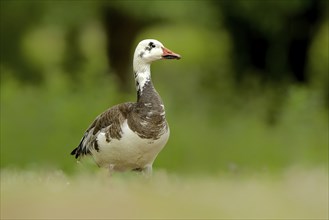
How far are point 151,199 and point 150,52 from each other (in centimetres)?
403

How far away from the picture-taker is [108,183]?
30.3ft

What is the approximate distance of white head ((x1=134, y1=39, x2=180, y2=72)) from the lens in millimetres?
12164

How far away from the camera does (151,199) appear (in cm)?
838

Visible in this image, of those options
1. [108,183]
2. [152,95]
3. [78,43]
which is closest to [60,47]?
[78,43]

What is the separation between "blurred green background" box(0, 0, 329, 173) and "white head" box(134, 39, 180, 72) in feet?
4.49

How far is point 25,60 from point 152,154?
18.2m

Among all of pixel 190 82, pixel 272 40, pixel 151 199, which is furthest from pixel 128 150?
pixel 272 40

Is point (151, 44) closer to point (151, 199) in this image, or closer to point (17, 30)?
point (151, 199)

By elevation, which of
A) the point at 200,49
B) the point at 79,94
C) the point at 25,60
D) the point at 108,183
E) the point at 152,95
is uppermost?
the point at 200,49

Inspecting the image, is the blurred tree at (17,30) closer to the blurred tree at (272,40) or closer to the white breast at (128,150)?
the blurred tree at (272,40)

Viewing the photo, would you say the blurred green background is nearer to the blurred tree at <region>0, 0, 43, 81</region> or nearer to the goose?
the blurred tree at <region>0, 0, 43, 81</region>

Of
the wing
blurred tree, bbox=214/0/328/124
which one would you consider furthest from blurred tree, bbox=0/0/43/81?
the wing

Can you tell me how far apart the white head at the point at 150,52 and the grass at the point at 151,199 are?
2463mm

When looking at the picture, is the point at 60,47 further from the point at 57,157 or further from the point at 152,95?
the point at 152,95
